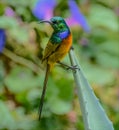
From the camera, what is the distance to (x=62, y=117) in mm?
1364

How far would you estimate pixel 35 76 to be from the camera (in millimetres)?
1443

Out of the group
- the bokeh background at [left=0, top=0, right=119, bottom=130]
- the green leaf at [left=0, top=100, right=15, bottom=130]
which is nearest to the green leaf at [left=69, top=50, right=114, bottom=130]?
the bokeh background at [left=0, top=0, right=119, bottom=130]

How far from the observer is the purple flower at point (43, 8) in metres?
1.27

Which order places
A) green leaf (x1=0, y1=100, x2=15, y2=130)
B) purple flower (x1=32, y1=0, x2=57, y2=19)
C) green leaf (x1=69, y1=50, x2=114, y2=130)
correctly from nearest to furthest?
green leaf (x1=69, y1=50, x2=114, y2=130), green leaf (x1=0, y1=100, x2=15, y2=130), purple flower (x1=32, y1=0, x2=57, y2=19)

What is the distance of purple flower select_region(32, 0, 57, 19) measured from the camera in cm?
127

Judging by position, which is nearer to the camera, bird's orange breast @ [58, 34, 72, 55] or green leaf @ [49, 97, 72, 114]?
bird's orange breast @ [58, 34, 72, 55]

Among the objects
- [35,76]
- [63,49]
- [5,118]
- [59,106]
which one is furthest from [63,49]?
[35,76]

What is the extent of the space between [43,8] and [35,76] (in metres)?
0.17

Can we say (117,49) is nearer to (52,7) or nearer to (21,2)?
(52,7)

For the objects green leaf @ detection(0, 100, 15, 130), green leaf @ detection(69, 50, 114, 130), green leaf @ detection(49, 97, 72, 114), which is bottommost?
green leaf @ detection(49, 97, 72, 114)

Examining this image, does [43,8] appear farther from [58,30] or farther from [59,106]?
[58,30]

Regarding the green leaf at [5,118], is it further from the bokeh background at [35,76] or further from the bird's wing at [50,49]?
the bird's wing at [50,49]

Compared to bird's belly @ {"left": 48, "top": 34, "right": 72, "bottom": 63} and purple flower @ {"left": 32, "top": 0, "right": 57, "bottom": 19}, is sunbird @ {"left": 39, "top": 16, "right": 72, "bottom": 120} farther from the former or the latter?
purple flower @ {"left": 32, "top": 0, "right": 57, "bottom": 19}

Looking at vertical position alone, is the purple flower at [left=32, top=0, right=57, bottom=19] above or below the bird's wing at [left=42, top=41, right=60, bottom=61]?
below
